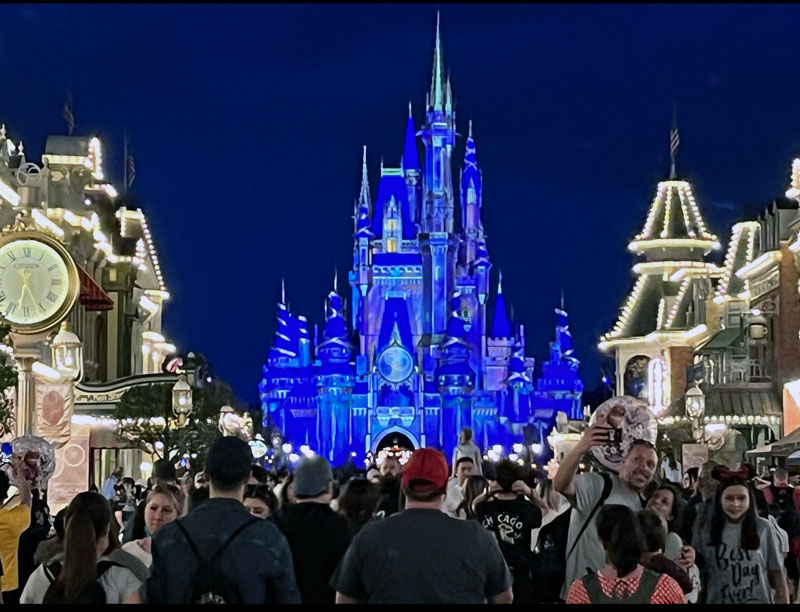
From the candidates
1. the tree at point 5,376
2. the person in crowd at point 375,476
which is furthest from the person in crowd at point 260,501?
the tree at point 5,376

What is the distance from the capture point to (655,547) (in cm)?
933

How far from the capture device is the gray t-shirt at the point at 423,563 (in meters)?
7.55

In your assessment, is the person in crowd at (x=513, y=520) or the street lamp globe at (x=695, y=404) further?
the street lamp globe at (x=695, y=404)

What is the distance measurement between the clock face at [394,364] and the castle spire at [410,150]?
2403cm

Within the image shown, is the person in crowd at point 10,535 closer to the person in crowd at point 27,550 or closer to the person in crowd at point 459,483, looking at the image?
the person in crowd at point 27,550

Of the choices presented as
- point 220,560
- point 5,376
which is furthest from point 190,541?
point 5,376

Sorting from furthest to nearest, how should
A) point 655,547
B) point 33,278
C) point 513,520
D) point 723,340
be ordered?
point 723,340, point 33,278, point 513,520, point 655,547

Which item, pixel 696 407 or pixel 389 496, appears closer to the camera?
pixel 389 496

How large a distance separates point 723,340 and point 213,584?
59.0 m

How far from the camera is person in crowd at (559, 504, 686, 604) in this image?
7.95 meters

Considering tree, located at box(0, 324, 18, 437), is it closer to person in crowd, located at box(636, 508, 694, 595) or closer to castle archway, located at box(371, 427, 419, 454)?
person in crowd, located at box(636, 508, 694, 595)

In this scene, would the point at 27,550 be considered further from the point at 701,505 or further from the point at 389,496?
the point at 701,505

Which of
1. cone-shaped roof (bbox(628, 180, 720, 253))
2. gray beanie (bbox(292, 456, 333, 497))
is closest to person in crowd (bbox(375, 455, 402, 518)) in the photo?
gray beanie (bbox(292, 456, 333, 497))

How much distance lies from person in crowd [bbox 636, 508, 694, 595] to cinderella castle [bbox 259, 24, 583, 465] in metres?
136
